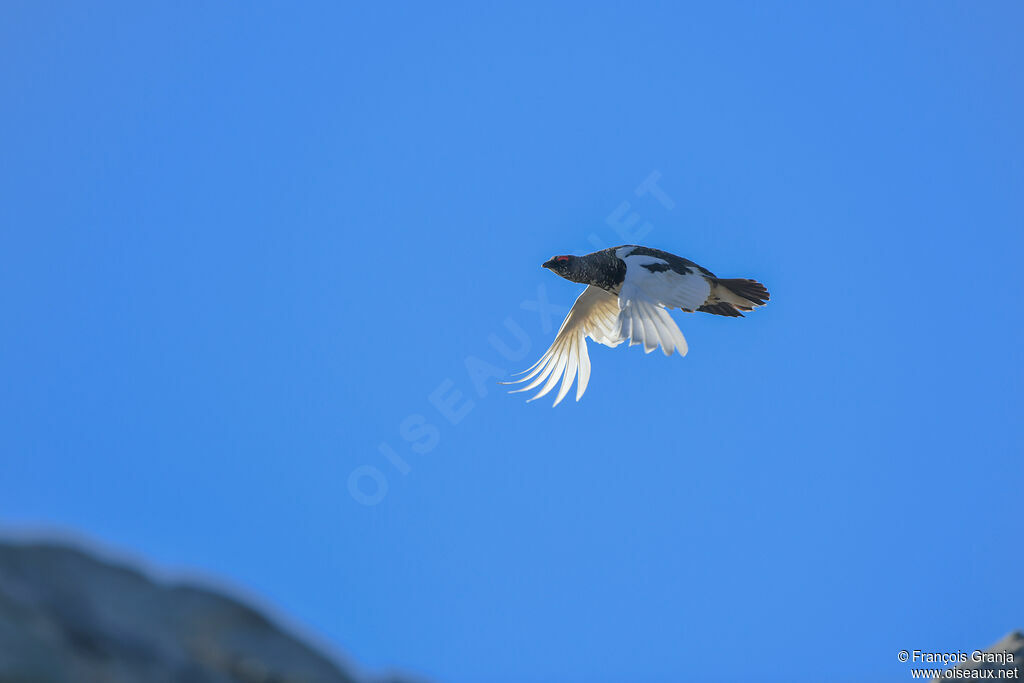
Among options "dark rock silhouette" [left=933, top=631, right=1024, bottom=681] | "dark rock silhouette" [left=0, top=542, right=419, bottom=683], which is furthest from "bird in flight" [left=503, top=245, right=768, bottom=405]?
"dark rock silhouette" [left=0, top=542, right=419, bottom=683]

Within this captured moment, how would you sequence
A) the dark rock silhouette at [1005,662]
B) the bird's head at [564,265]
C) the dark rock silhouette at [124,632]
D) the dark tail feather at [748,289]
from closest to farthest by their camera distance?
the dark rock silhouette at [124,632] < the dark rock silhouette at [1005,662] < the dark tail feather at [748,289] < the bird's head at [564,265]

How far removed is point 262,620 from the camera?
243 inches

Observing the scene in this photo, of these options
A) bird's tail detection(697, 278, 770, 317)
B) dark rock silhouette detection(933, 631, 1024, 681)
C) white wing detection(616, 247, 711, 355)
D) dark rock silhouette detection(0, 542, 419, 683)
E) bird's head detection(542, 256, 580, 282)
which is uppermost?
bird's head detection(542, 256, 580, 282)

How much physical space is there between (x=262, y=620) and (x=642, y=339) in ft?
33.9

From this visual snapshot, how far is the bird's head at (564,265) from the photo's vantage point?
60.0 ft

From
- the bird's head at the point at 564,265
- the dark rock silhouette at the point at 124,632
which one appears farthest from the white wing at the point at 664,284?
the dark rock silhouette at the point at 124,632

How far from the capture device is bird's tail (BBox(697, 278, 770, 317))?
1800 cm

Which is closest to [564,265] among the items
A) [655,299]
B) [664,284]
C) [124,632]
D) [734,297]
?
[664,284]

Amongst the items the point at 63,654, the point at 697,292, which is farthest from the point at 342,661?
the point at 697,292

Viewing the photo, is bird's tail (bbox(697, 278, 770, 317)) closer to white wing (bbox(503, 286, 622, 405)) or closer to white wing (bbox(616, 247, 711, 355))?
white wing (bbox(616, 247, 711, 355))

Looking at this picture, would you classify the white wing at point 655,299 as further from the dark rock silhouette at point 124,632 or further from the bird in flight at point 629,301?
the dark rock silhouette at point 124,632

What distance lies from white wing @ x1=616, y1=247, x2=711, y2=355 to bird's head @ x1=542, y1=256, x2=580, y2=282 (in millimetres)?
978

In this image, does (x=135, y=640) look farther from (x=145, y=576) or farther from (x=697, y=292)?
(x=697, y=292)

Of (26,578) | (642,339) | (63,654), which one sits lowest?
(63,654)
